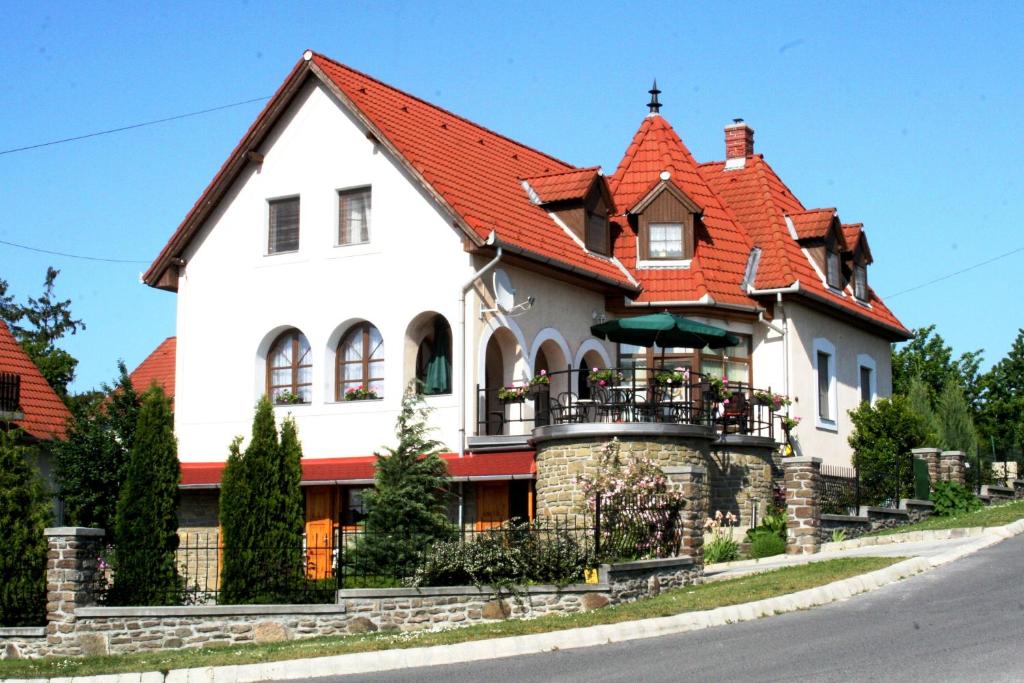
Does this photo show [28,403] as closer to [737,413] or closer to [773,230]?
[737,413]

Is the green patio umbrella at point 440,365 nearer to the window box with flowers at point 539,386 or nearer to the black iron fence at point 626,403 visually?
the black iron fence at point 626,403

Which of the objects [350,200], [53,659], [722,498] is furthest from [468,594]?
[350,200]

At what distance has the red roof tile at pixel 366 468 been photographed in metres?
25.3

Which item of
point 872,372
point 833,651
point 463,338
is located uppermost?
point 872,372

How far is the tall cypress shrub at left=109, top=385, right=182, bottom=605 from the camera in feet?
71.4

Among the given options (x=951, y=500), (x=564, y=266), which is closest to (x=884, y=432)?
(x=951, y=500)

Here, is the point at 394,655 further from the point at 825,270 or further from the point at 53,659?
the point at 825,270

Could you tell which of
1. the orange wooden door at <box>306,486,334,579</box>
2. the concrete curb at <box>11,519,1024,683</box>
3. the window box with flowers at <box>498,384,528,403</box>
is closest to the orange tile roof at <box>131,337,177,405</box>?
the orange wooden door at <box>306,486,334,579</box>

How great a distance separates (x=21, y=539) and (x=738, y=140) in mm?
21709

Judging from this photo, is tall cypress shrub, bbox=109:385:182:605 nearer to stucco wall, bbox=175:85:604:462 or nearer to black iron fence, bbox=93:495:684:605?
Result: black iron fence, bbox=93:495:684:605

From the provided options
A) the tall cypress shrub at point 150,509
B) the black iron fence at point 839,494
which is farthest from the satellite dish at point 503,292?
the tall cypress shrub at point 150,509

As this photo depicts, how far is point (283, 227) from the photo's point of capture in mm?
29531

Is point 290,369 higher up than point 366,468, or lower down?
higher up

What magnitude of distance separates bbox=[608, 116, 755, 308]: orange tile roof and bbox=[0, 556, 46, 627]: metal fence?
14247 millimetres
